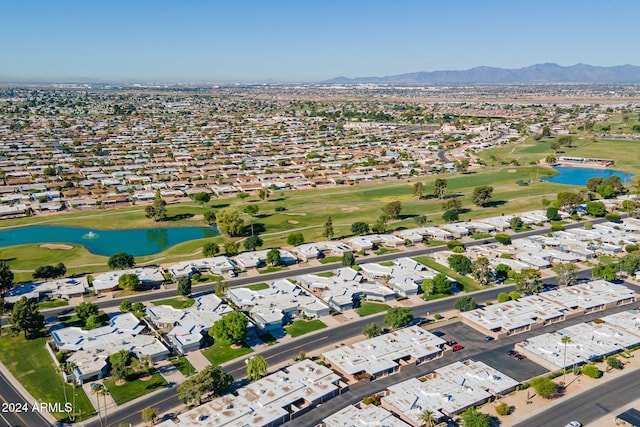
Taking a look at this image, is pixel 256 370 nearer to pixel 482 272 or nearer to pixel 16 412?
pixel 16 412

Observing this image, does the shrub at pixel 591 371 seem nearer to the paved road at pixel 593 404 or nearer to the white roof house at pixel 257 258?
the paved road at pixel 593 404

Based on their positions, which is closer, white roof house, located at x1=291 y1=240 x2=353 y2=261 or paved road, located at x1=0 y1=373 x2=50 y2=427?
paved road, located at x1=0 y1=373 x2=50 y2=427

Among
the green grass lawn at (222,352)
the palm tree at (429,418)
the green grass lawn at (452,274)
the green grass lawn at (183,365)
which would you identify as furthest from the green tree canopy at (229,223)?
the palm tree at (429,418)

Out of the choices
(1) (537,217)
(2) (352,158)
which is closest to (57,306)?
(1) (537,217)

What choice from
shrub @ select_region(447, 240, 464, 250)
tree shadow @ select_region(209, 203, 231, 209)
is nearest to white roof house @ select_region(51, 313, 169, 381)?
shrub @ select_region(447, 240, 464, 250)

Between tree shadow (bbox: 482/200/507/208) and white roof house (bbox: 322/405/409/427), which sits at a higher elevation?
tree shadow (bbox: 482/200/507/208)

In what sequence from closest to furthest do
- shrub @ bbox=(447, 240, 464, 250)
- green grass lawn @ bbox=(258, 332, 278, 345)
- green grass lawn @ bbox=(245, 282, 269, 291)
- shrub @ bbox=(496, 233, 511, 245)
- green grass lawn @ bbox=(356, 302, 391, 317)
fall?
green grass lawn @ bbox=(258, 332, 278, 345) → green grass lawn @ bbox=(356, 302, 391, 317) → green grass lawn @ bbox=(245, 282, 269, 291) → shrub @ bbox=(447, 240, 464, 250) → shrub @ bbox=(496, 233, 511, 245)

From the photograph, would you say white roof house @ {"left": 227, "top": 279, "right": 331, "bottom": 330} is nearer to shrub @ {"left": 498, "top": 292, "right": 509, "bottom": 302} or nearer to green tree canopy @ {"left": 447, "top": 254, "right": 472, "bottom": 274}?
shrub @ {"left": 498, "top": 292, "right": 509, "bottom": 302}
